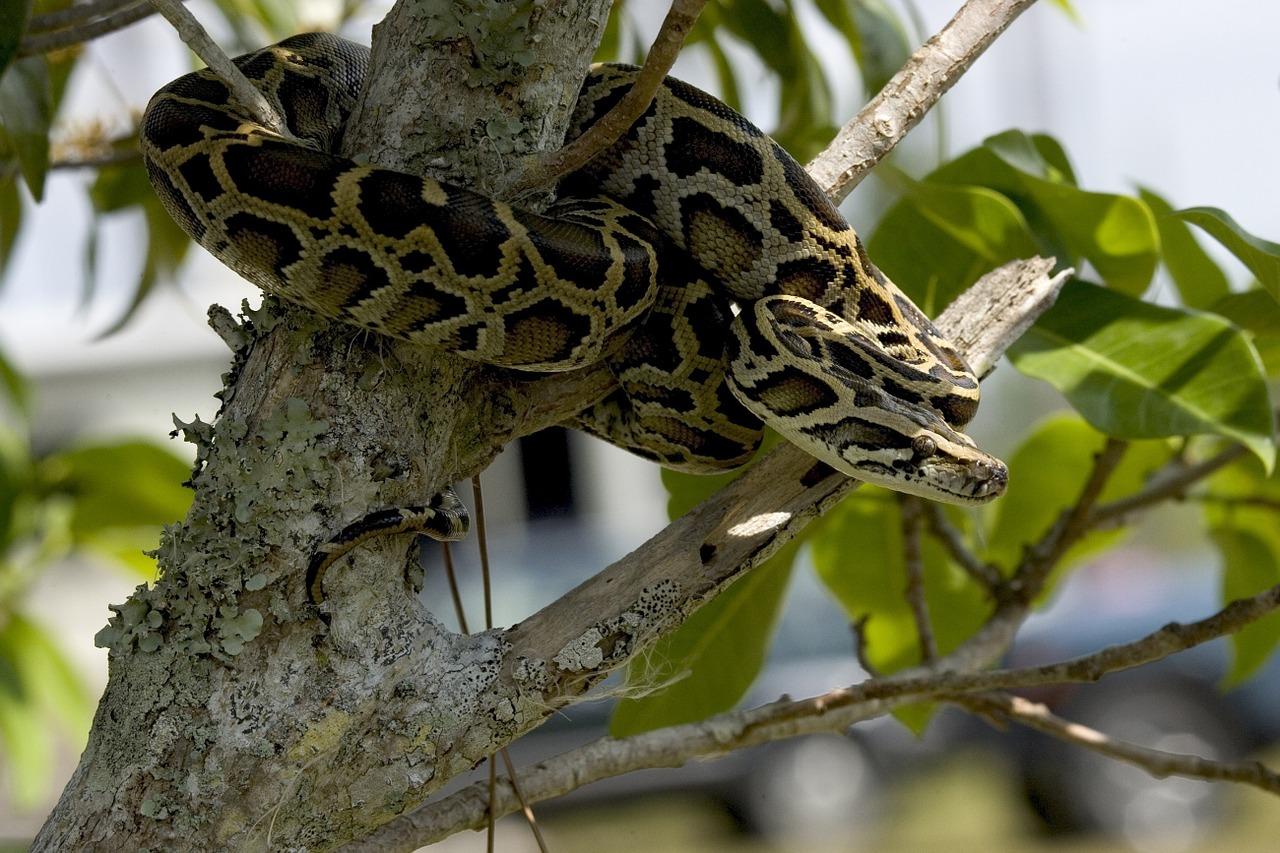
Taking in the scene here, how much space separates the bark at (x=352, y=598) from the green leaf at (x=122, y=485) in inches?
74.4

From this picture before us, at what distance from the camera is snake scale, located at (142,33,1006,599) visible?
1862 mm

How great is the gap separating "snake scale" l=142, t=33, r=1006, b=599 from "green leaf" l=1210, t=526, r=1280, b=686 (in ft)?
4.43

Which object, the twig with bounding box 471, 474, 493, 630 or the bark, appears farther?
the twig with bounding box 471, 474, 493, 630

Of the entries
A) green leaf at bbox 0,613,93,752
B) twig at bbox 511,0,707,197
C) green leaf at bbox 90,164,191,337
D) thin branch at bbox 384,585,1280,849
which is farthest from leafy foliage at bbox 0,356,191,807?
twig at bbox 511,0,707,197

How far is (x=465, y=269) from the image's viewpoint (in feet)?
6.32

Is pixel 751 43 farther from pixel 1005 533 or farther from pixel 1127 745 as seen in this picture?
pixel 1127 745

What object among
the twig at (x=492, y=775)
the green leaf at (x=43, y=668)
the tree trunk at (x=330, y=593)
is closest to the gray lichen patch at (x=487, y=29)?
the tree trunk at (x=330, y=593)

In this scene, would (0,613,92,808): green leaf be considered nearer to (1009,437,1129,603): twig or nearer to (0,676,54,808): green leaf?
(0,676,54,808): green leaf

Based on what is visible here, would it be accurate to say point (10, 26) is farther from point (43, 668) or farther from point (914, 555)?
point (43, 668)

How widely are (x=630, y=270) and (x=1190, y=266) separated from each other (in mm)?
1596

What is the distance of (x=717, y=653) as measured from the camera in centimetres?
276

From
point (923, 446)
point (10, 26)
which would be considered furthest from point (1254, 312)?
point (10, 26)

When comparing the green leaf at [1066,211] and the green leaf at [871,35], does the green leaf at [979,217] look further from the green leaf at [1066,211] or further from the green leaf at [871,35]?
the green leaf at [871,35]

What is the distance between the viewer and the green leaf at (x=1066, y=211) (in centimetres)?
255
